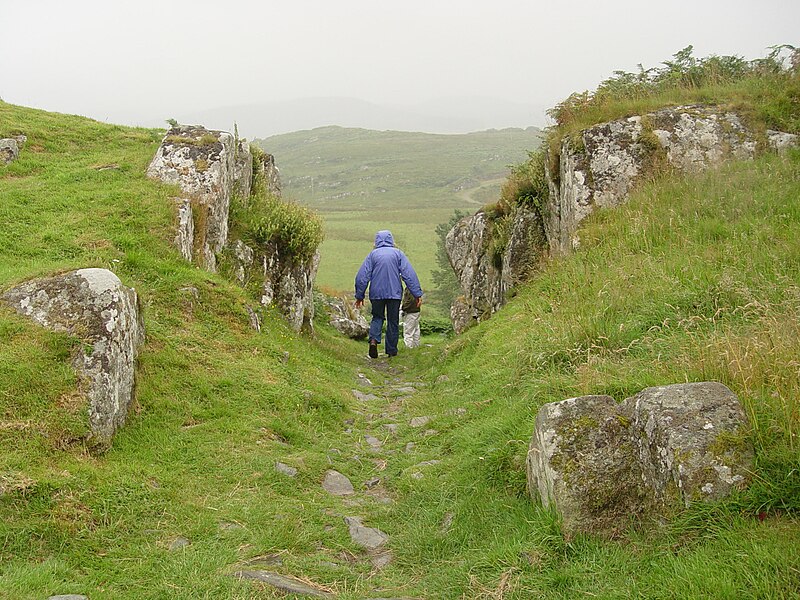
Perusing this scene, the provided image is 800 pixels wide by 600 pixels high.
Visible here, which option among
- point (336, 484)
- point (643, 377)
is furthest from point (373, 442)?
point (643, 377)

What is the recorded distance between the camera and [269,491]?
6590mm

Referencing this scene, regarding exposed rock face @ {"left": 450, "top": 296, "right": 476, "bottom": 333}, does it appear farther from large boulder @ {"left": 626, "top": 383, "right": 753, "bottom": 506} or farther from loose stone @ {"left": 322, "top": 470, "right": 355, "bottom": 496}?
large boulder @ {"left": 626, "top": 383, "right": 753, "bottom": 506}

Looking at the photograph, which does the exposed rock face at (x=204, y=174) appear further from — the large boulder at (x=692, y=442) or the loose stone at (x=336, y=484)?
the large boulder at (x=692, y=442)

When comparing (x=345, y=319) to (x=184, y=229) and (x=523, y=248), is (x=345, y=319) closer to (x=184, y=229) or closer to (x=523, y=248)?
(x=523, y=248)

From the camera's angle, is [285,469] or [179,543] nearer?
[179,543]

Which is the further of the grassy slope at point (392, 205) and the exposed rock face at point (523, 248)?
the grassy slope at point (392, 205)

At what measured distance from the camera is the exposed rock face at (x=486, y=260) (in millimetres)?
15930

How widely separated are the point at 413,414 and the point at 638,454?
219 inches

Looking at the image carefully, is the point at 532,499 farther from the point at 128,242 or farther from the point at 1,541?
the point at 128,242

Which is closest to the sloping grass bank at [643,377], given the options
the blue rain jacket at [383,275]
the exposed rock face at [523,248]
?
the exposed rock face at [523,248]

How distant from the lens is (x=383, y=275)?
16312 millimetres

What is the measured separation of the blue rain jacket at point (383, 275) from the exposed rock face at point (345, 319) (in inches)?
212

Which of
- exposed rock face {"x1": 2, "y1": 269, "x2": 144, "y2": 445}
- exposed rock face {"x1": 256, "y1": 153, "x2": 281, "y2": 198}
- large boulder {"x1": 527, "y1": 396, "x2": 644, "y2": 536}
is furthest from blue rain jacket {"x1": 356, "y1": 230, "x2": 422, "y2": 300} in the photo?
large boulder {"x1": 527, "y1": 396, "x2": 644, "y2": 536}

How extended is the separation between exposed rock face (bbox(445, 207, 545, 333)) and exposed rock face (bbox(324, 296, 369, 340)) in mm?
3491
